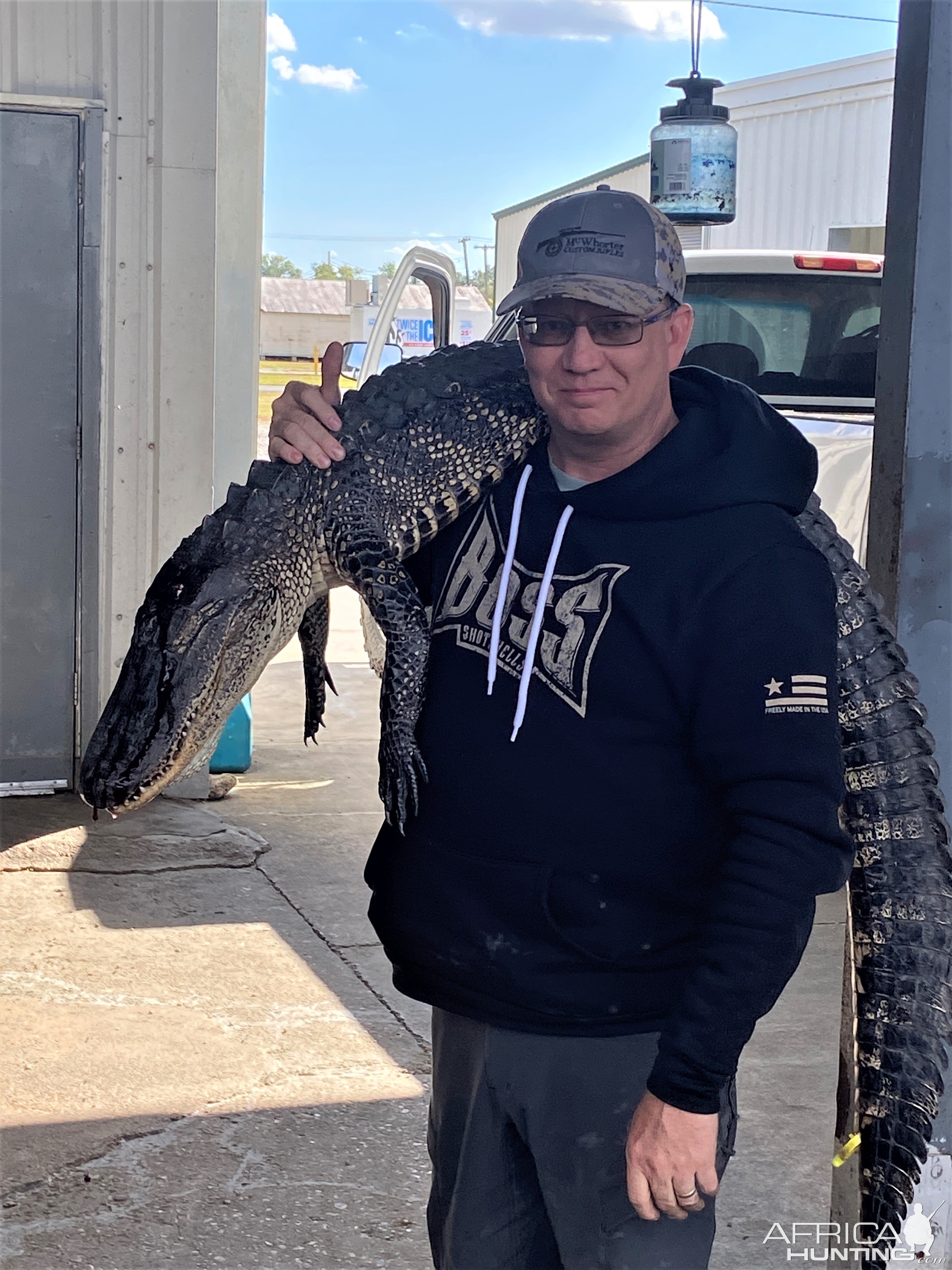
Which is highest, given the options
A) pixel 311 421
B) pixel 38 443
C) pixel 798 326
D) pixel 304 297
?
pixel 304 297

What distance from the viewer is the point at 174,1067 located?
3.67 meters

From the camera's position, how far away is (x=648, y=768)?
Result: 184 cm

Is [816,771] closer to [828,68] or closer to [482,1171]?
[482,1171]

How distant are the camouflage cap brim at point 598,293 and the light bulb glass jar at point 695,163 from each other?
19.5 ft

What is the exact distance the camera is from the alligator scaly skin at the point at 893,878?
7.27ft

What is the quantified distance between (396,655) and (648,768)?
69 centimetres

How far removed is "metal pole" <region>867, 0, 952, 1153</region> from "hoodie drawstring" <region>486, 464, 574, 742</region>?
2.47 feet

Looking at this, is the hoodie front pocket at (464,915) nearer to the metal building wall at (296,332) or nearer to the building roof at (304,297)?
the metal building wall at (296,332)

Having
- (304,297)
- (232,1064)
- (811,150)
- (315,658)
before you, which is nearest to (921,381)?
(315,658)

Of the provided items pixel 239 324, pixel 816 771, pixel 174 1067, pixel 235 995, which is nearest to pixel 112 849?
pixel 235 995

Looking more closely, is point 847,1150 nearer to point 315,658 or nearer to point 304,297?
point 315,658

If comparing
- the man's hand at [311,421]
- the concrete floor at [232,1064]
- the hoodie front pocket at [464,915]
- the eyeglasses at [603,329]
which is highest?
the eyeglasses at [603,329]

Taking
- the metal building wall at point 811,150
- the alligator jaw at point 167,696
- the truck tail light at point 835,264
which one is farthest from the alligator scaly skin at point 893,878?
the metal building wall at point 811,150

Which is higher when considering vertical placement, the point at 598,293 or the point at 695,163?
the point at 695,163
